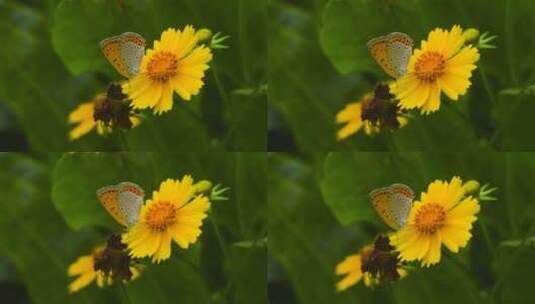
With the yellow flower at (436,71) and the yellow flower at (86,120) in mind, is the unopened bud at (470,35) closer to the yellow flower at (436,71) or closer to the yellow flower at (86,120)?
the yellow flower at (436,71)

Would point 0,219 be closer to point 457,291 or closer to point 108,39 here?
point 108,39

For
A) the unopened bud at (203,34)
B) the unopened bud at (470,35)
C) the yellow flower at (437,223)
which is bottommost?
the yellow flower at (437,223)

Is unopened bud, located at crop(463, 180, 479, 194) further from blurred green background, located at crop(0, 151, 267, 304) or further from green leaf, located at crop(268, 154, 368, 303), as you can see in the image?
blurred green background, located at crop(0, 151, 267, 304)

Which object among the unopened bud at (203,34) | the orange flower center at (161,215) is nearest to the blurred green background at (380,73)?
the unopened bud at (203,34)

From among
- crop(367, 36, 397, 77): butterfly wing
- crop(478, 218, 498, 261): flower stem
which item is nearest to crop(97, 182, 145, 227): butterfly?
crop(367, 36, 397, 77): butterfly wing

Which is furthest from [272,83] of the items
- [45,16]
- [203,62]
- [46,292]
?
[46,292]

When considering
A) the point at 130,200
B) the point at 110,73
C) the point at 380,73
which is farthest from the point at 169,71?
the point at 380,73

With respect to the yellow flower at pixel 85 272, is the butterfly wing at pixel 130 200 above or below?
above
